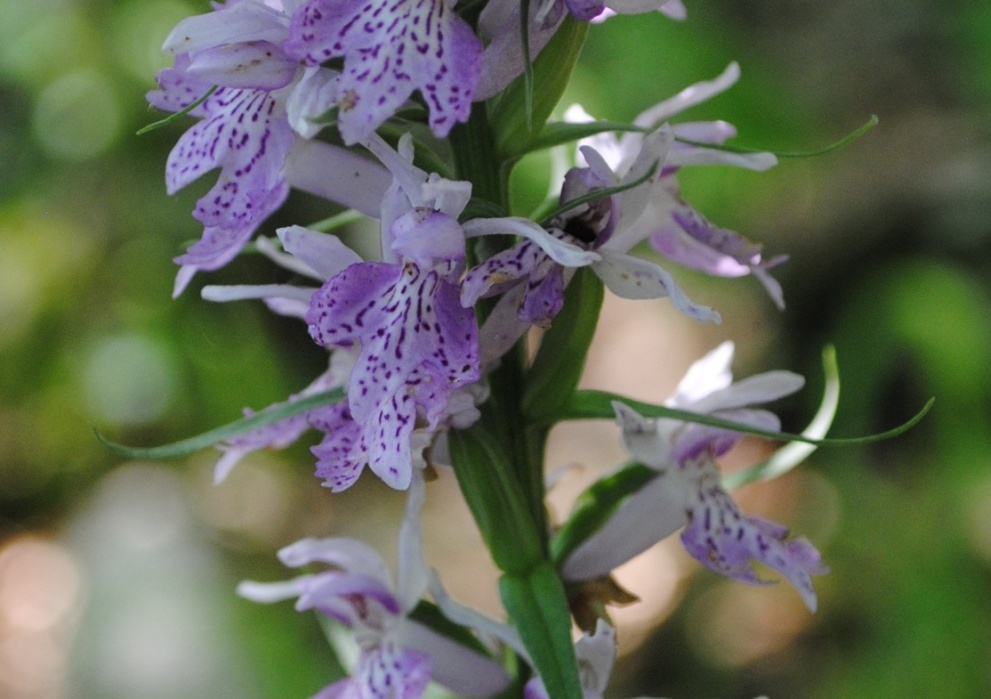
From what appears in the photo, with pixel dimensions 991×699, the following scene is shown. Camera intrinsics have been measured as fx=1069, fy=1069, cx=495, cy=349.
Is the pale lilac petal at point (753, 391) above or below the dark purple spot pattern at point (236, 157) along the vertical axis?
below

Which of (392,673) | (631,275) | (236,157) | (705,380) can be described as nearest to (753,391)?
(705,380)

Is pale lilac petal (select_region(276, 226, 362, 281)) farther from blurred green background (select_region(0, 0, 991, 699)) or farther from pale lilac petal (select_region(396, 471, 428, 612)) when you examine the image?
blurred green background (select_region(0, 0, 991, 699))

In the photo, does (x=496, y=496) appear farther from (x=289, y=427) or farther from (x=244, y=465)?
(x=244, y=465)

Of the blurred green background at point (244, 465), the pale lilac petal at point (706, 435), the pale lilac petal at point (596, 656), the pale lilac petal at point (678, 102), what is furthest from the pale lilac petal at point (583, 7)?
the blurred green background at point (244, 465)

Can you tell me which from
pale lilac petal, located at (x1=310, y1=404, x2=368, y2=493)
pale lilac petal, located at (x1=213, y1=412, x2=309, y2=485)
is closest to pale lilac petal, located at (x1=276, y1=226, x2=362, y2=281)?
pale lilac petal, located at (x1=310, y1=404, x2=368, y2=493)

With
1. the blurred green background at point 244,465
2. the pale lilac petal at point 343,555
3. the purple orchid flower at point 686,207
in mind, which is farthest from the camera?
the blurred green background at point 244,465

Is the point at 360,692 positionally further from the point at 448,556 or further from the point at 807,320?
the point at 807,320

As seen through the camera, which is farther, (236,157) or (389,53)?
(236,157)

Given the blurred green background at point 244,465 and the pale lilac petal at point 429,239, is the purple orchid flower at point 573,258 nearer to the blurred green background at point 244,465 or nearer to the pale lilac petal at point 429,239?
the pale lilac petal at point 429,239
